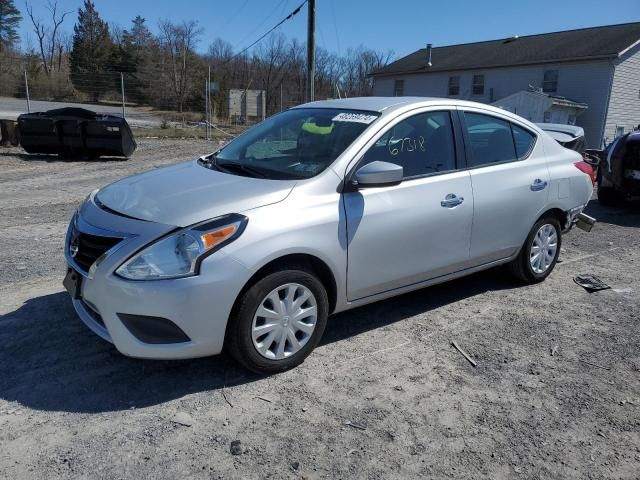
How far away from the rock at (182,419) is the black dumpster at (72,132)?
12.1 metres

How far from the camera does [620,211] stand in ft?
30.8

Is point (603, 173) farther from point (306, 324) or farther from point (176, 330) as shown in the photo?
point (176, 330)

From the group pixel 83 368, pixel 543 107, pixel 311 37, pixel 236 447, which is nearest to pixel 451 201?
pixel 236 447

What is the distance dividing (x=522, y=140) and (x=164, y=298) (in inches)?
140

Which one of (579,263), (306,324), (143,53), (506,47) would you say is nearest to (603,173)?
(579,263)

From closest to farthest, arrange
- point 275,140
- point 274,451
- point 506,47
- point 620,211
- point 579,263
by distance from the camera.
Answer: point 274,451 → point 275,140 → point 579,263 → point 620,211 → point 506,47

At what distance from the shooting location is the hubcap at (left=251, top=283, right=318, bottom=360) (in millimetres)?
3205

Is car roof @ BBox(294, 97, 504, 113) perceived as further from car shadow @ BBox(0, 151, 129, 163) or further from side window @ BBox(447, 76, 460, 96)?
side window @ BBox(447, 76, 460, 96)

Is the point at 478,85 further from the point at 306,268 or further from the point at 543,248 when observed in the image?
the point at 306,268

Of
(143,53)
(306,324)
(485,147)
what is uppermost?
(143,53)

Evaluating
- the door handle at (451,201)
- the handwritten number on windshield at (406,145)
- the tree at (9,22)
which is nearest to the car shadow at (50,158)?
the handwritten number on windshield at (406,145)

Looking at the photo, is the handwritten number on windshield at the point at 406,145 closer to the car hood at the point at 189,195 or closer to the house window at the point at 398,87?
the car hood at the point at 189,195

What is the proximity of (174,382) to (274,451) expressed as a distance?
2.93ft

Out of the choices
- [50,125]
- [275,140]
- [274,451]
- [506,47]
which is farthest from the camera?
[506,47]
